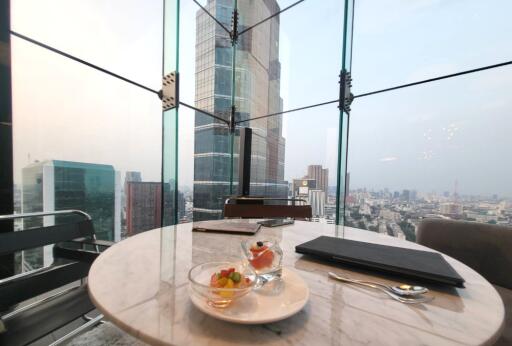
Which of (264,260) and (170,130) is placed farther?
(170,130)

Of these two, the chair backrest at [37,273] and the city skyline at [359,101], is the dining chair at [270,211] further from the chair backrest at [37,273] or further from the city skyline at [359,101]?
the city skyline at [359,101]

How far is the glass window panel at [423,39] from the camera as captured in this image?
6.81 feet

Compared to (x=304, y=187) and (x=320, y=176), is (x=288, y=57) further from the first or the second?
(x=304, y=187)

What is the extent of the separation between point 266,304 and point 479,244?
1.51m

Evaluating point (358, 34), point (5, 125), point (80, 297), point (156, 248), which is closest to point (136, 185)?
point (5, 125)

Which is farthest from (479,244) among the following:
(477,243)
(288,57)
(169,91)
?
(288,57)

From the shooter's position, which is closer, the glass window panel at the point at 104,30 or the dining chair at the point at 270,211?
the glass window panel at the point at 104,30

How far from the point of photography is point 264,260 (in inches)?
25.9

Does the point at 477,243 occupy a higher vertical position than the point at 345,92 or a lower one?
lower

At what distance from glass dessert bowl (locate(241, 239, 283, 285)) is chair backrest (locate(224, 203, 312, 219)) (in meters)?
1.12

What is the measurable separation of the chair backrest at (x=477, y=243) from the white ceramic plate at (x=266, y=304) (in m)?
1.35

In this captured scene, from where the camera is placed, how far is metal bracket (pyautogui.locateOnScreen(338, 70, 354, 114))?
281 centimetres

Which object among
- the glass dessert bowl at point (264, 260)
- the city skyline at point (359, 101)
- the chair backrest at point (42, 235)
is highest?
the city skyline at point (359, 101)

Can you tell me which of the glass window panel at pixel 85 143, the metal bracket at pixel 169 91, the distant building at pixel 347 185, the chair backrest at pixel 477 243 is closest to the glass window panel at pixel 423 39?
the distant building at pixel 347 185
